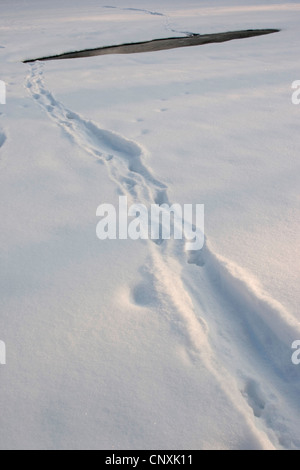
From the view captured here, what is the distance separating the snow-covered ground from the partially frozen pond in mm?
3674

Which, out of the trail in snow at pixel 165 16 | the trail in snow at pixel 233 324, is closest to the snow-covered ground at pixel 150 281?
the trail in snow at pixel 233 324

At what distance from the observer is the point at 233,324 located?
1.77 m

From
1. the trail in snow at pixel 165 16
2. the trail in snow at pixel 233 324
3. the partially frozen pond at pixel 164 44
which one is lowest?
the trail in snow at pixel 233 324

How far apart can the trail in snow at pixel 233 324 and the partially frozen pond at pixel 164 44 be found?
21.4ft

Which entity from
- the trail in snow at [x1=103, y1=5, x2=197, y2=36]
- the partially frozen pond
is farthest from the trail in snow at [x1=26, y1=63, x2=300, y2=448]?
the trail in snow at [x1=103, y1=5, x2=197, y2=36]

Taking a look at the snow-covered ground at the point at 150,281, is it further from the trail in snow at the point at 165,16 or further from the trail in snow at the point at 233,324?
the trail in snow at the point at 165,16

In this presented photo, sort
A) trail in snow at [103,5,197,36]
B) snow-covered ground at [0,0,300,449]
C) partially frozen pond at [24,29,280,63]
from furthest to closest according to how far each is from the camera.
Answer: trail in snow at [103,5,197,36]
partially frozen pond at [24,29,280,63]
snow-covered ground at [0,0,300,449]

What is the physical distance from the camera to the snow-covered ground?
1.37 m

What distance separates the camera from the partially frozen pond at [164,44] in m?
7.54

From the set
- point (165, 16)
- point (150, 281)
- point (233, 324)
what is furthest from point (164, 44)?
point (233, 324)

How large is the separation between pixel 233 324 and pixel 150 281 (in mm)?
469

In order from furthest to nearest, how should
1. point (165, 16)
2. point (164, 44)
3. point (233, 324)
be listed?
point (165, 16)
point (164, 44)
point (233, 324)

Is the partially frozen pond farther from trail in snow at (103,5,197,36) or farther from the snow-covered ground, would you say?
the snow-covered ground

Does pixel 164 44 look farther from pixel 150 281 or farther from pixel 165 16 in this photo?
pixel 150 281
